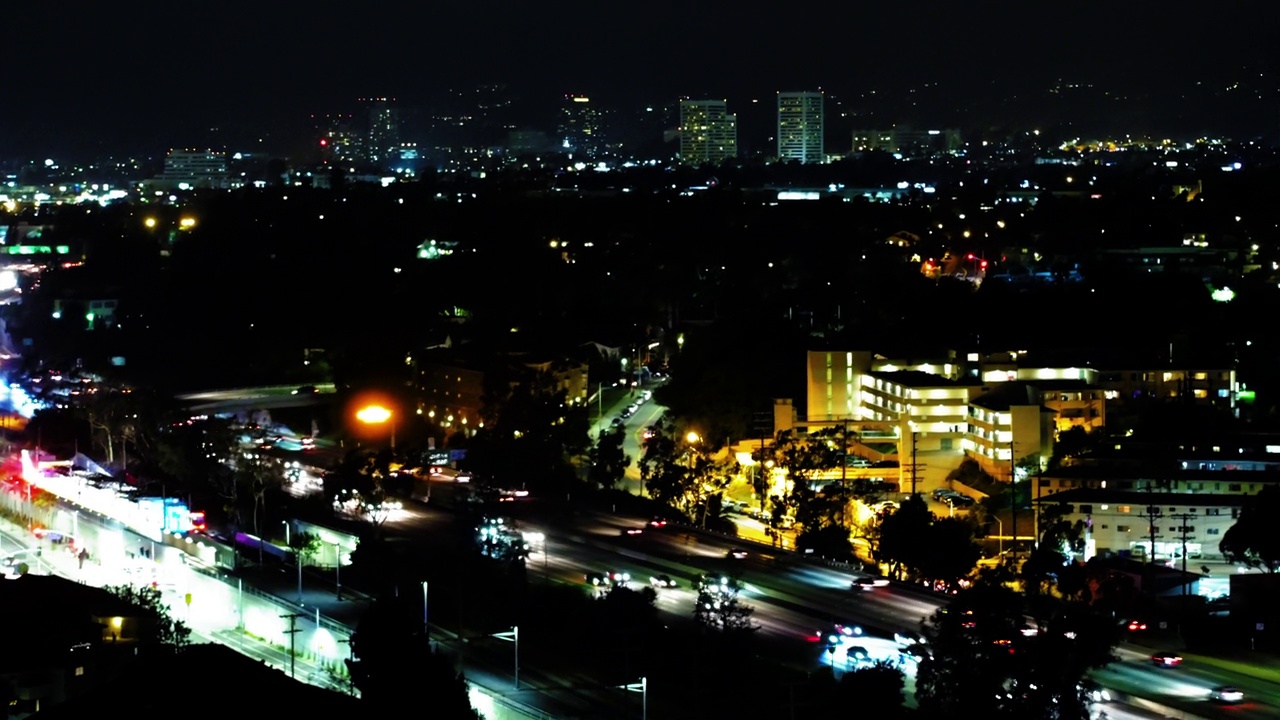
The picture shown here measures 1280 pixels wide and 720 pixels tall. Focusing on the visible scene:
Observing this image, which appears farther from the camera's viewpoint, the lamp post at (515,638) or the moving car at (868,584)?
the moving car at (868,584)

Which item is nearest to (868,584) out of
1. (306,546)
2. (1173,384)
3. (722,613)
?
(722,613)

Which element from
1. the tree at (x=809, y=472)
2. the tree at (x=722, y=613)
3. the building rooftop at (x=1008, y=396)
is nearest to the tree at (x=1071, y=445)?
the building rooftop at (x=1008, y=396)

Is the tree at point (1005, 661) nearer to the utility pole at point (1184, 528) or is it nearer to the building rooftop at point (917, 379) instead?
the utility pole at point (1184, 528)

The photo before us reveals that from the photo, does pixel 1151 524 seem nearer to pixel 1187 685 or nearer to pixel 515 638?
pixel 1187 685

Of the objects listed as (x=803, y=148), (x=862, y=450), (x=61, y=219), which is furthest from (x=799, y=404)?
(x=803, y=148)

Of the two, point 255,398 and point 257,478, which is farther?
point 255,398

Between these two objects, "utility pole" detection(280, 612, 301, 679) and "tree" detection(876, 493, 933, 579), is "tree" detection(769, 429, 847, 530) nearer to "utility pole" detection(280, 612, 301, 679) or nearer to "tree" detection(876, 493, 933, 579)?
"tree" detection(876, 493, 933, 579)
